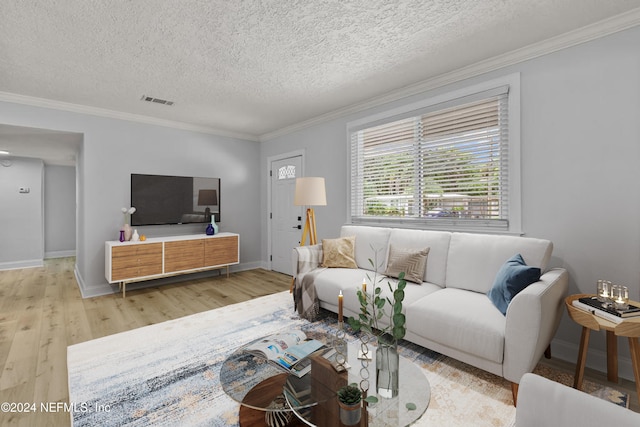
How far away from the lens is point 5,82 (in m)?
3.25

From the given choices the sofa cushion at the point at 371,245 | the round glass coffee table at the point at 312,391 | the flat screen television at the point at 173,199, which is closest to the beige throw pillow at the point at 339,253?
the sofa cushion at the point at 371,245

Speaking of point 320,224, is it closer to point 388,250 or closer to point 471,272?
point 388,250

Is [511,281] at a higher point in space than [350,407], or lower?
higher

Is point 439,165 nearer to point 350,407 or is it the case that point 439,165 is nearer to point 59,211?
point 350,407

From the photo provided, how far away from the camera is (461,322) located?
2043 mm

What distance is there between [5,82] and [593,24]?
18.4ft

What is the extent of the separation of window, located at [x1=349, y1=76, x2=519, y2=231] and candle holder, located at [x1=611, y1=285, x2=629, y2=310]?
2.93ft

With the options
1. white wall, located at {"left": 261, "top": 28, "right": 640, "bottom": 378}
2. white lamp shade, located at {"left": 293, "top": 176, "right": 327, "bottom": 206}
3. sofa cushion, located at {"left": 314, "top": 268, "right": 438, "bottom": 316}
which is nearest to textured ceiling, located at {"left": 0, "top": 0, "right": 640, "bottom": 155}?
white wall, located at {"left": 261, "top": 28, "right": 640, "bottom": 378}

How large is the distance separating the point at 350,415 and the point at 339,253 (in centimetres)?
226

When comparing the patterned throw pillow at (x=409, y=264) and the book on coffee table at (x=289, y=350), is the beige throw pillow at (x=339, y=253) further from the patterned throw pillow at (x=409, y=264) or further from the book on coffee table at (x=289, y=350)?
the book on coffee table at (x=289, y=350)

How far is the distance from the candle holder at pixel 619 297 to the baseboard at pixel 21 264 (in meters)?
8.88

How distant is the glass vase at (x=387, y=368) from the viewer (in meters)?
1.41

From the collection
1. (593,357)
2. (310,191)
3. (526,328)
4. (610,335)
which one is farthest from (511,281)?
(310,191)

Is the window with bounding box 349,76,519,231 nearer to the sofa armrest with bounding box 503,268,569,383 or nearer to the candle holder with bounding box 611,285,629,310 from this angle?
the candle holder with bounding box 611,285,629,310
